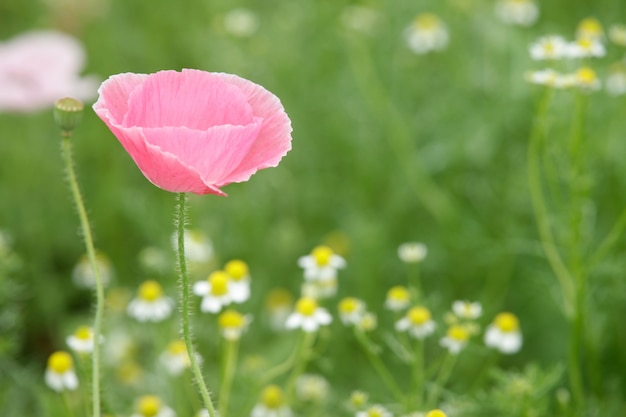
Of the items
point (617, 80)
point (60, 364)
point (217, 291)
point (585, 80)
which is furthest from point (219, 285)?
point (617, 80)

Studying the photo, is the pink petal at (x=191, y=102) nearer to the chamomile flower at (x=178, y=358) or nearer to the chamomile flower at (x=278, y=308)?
the chamomile flower at (x=178, y=358)

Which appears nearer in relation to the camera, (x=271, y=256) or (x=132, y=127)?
(x=132, y=127)

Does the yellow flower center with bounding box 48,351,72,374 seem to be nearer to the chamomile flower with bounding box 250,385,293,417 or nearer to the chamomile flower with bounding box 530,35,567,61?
the chamomile flower with bounding box 250,385,293,417

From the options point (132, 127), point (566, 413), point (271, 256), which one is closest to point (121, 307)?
point (271, 256)

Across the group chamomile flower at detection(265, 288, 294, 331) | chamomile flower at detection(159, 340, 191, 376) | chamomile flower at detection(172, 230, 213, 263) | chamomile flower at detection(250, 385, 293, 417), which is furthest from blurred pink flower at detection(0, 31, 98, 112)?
chamomile flower at detection(250, 385, 293, 417)

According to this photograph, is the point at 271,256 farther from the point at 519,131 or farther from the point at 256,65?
the point at 519,131

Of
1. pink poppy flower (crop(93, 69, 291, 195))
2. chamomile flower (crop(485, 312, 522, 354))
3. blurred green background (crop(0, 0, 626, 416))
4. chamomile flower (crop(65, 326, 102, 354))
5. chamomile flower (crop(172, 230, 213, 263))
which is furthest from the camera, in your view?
blurred green background (crop(0, 0, 626, 416))
